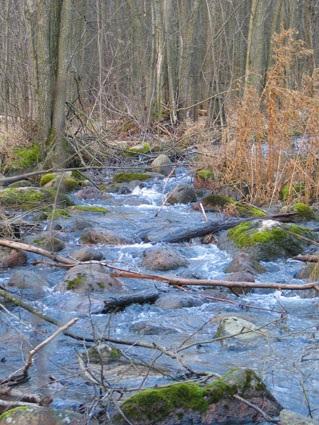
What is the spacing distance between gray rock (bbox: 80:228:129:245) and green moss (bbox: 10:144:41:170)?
390cm

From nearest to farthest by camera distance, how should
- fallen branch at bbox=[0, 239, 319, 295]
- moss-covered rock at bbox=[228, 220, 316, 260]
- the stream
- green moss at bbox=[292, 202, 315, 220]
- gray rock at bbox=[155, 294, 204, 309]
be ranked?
fallen branch at bbox=[0, 239, 319, 295]
the stream
gray rock at bbox=[155, 294, 204, 309]
moss-covered rock at bbox=[228, 220, 316, 260]
green moss at bbox=[292, 202, 315, 220]

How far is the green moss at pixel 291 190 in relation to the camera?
427 inches

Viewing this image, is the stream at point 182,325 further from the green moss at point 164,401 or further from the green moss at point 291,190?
the green moss at point 291,190

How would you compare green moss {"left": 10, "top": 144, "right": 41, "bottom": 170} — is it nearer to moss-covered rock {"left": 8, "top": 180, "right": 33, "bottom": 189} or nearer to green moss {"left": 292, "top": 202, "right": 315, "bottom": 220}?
moss-covered rock {"left": 8, "top": 180, "right": 33, "bottom": 189}

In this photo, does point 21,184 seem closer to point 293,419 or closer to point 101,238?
point 101,238

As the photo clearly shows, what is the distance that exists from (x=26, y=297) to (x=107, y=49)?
748 inches

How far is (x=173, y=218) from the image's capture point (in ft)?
37.0

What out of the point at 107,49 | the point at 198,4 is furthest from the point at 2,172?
the point at 107,49

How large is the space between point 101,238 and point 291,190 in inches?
115

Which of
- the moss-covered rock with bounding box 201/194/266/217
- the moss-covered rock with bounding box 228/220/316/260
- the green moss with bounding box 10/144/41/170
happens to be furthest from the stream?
the green moss with bounding box 10/144/41/170

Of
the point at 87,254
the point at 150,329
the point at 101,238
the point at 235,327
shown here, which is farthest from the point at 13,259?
the point at 235,327

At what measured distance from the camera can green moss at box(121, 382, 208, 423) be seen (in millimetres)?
4461

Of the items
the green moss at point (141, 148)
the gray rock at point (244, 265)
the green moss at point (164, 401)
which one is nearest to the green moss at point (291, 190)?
the gray rock at point (244, 265)

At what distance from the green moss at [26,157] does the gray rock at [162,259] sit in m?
4.99
